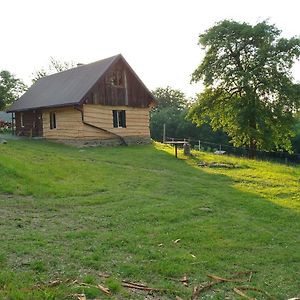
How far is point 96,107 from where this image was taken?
29.9 metres

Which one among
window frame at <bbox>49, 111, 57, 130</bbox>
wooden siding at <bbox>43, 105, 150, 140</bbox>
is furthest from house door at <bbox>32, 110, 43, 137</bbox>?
window frame at <bbox>49, 111, 57, 130</bbox>

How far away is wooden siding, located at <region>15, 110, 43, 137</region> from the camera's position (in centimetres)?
3397

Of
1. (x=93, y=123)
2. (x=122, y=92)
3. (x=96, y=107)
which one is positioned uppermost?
(x=122, y=92)

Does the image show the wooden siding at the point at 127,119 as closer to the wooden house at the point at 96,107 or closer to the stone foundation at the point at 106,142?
the wooden house at the point at 96,107

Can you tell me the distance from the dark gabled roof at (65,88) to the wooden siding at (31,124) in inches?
26.9

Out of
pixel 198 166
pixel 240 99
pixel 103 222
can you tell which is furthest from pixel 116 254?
pixel 240 99

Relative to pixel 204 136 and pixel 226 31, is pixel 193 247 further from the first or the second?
pixel 204 136

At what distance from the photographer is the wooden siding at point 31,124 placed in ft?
111

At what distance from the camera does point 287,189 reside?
52.2 feet

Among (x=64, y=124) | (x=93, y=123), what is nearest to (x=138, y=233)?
(x=93, y=123)

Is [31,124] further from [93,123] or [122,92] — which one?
[122,92]

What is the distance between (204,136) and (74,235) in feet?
178

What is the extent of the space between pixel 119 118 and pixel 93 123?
2.60 meters

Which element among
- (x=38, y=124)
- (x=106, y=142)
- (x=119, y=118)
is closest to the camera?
(x=106, y=142)
